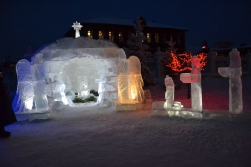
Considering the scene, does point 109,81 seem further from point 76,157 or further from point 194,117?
point 76,157

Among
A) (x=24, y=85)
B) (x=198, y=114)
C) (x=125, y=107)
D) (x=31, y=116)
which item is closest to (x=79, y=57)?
(x=24, y=85)

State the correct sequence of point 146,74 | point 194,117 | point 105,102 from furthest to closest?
point 146,74, point 105,102, point 194,117

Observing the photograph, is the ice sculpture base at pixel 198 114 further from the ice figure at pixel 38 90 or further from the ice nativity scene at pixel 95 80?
the ice figure at pixel 38 90

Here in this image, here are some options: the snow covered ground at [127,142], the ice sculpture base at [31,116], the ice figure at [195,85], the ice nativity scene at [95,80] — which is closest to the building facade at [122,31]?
the ice nativity scene at [95,80]

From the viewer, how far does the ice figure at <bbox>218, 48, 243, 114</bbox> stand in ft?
24.5

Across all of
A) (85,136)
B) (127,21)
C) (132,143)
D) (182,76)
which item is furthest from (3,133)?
(127,21)

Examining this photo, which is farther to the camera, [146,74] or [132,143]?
[146,74]

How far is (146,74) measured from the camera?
1642 cm

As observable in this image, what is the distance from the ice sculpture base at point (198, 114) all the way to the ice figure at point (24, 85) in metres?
4.90

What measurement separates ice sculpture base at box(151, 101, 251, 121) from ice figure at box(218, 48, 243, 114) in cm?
22

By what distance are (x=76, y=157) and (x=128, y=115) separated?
4.41m

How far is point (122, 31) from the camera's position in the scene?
34594mm

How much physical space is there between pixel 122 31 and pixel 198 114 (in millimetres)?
28198

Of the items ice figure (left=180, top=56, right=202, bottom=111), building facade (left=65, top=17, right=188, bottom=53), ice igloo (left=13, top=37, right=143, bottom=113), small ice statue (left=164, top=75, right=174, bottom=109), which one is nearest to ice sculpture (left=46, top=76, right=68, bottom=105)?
ice igloo (left=13, top=37, right=143, bottom=113)
